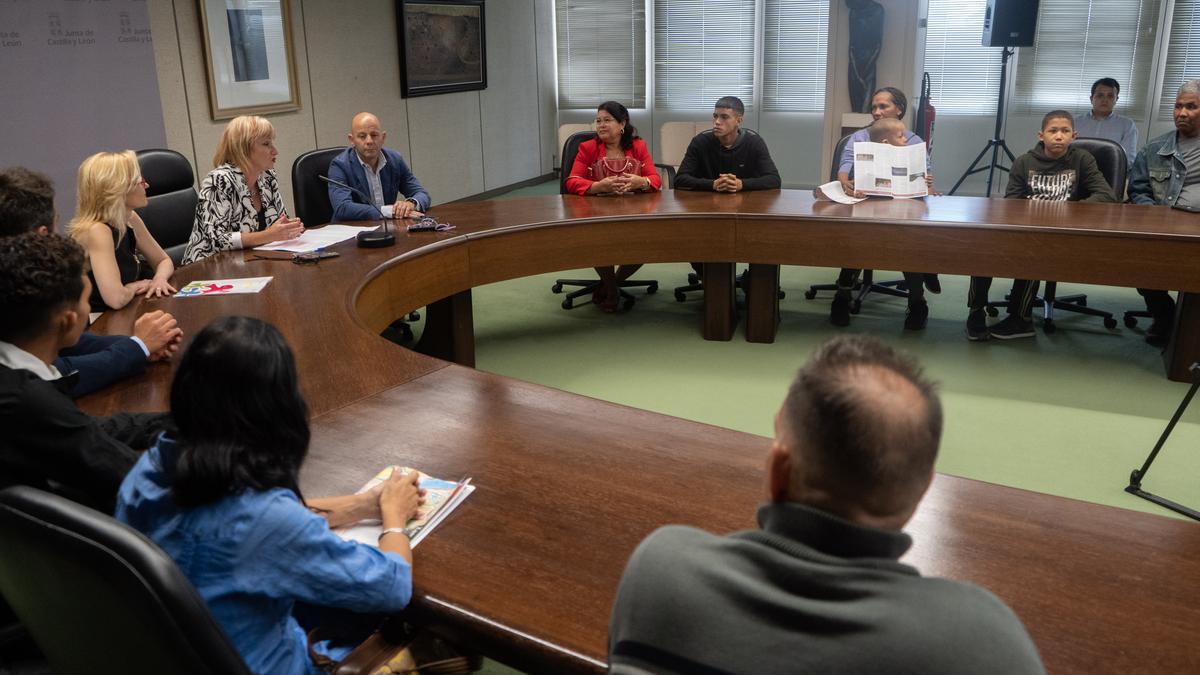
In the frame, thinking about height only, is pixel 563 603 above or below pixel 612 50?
below

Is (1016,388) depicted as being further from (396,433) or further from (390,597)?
(390,597)

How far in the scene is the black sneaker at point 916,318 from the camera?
4.65m

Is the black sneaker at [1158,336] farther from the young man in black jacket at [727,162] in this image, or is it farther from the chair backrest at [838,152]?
the young man in black jacket at [727,162]

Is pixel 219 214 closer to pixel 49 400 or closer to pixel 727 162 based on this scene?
pixel 49 400

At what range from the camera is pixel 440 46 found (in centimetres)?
743

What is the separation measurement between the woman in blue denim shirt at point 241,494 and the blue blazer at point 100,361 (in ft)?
2.95

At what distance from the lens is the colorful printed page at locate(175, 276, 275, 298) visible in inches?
115

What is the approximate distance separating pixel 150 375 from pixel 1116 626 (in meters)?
2.02

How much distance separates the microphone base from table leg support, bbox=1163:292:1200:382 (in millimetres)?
3226

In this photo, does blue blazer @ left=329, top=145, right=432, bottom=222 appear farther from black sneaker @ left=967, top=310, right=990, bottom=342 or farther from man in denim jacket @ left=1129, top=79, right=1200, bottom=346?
man in denim jacket @ left=1129, top=79, right=1200, bottom=346

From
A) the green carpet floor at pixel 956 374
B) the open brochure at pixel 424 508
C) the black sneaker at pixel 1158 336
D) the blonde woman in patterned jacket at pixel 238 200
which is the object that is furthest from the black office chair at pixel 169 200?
the black sneaker at pixel 1158 336

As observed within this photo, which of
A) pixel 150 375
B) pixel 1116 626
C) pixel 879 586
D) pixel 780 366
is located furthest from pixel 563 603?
pixel 780 366

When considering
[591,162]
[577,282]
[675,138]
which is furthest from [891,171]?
[675,138]

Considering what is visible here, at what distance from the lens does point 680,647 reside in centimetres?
81
